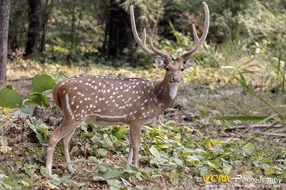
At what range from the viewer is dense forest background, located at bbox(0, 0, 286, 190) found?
4852mm

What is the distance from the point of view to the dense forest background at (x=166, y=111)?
485 cm

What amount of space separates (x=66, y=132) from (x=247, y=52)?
31.8 ft

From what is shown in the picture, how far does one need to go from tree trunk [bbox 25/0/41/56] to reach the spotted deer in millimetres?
8190

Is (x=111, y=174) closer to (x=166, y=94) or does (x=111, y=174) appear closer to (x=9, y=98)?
(x=166, y=94)

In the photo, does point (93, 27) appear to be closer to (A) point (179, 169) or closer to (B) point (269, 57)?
(B) point (269, 57)

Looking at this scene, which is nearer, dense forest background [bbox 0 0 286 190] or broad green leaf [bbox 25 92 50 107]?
dense forest background [bbox 0 0 286 190]

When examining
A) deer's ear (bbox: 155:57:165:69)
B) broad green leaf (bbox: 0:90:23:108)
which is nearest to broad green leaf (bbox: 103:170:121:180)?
deer's ear (bbox: 155:57:165:69)

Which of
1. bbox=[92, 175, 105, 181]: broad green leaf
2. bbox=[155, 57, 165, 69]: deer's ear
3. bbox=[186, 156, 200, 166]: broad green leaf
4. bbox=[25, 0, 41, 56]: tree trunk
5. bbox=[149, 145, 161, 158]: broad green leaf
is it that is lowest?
bbox=[92, 175, 105, 181]: broad green leaf

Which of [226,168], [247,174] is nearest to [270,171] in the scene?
[247,174]

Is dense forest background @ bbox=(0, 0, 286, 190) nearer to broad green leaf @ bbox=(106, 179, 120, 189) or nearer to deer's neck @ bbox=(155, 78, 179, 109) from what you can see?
broad green leaf @ bbox=(106, 179, 120, 189)

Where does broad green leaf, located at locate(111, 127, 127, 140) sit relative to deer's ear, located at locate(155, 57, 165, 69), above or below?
below

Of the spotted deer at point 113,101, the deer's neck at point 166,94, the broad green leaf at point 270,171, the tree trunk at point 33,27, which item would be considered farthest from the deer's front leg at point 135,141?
the tree trunk at point 33,27

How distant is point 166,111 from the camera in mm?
8180

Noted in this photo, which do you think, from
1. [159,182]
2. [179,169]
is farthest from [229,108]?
[159,182]
